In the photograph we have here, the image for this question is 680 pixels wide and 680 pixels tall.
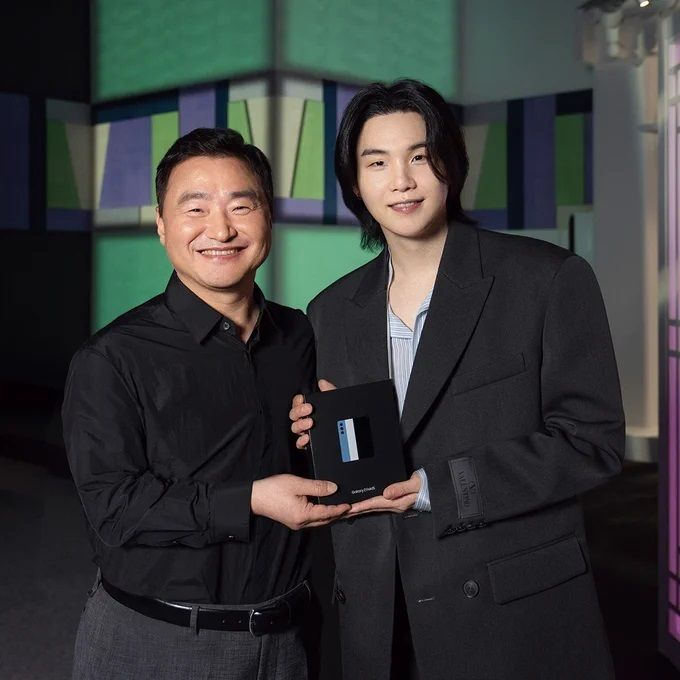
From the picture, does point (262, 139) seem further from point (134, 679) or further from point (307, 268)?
point (134, 679)

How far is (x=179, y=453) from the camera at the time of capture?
160 cm

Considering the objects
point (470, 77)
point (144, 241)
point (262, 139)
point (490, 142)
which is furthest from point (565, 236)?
point (144, 241)

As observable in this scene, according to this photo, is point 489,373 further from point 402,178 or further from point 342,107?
point 342,107

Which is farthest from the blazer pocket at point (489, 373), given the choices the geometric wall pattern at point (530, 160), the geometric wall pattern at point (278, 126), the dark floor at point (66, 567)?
the geometric wall pattern at point (530, 160)

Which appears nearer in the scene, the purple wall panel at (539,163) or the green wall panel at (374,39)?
the green wall panel at (374,39)

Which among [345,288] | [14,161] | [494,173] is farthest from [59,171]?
[345,288]

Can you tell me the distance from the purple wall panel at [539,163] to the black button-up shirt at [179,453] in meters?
7.04

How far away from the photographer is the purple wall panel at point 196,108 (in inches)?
307

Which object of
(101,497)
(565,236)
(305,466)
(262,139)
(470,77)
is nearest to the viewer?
(101,497)

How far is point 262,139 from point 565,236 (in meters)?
2.87

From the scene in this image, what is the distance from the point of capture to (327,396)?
169 centimetres

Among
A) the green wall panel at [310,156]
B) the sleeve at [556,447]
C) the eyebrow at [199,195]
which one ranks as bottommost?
the sleeve at [556,447]

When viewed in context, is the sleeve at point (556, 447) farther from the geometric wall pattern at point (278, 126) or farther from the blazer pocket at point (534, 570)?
the geometric wall pattern at point (278, 126)

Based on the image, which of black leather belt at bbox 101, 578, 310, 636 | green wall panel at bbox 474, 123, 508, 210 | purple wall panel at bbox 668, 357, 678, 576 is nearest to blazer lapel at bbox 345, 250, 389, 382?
black leather belt at bbox 101, 578, 310, 636
